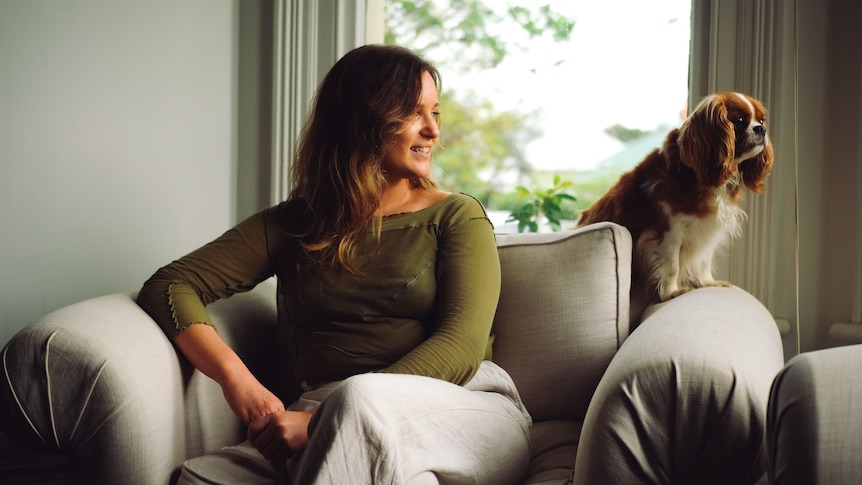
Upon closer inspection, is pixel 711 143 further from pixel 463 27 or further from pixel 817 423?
pixel 463 27

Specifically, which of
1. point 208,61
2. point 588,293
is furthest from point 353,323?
point 208,61

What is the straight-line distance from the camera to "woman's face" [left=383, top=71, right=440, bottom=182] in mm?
1495

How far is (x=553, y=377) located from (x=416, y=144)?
55 cm

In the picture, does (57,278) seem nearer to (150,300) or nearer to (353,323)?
(150,300)

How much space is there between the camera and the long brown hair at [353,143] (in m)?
1.47

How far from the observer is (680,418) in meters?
1.00

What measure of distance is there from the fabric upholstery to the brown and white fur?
68 centimetres

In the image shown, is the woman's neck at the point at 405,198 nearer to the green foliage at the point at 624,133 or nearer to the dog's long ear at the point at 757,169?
the dog's long ear at the point at 757,169

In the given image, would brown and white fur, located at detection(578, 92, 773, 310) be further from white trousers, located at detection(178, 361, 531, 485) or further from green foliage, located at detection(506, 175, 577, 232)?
green foliage, located at detection(506, 175, 577, 232)

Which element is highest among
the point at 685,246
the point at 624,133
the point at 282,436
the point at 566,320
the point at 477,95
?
the point at 477,95

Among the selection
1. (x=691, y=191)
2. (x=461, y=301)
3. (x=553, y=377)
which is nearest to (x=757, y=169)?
(x=691, y=191)

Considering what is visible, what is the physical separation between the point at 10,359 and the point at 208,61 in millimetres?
1313

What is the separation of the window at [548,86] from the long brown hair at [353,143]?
72cm

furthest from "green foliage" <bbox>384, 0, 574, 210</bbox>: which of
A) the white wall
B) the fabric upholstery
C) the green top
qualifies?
the fabric upholstery
